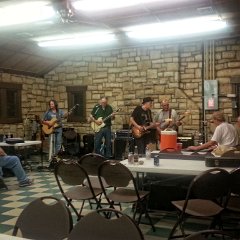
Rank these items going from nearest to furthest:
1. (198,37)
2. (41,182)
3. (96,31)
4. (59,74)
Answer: (41,182) < (96,31) < (198,37) < (59,74)

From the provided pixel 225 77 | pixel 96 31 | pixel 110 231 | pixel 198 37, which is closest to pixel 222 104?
pixel 225 77

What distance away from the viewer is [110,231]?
6.30ft

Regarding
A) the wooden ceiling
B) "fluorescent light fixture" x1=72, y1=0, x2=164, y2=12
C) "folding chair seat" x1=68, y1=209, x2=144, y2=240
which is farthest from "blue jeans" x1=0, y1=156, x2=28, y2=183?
"folding chair seat" x1=68, y1=209, x2=144, y2=240

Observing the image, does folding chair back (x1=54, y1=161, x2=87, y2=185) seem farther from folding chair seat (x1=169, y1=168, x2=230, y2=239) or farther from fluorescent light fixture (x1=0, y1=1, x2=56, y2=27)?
fluorescent light fixture (x1=0, y1=1, x2=56, y2=27)

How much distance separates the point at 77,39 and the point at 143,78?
2.39 m

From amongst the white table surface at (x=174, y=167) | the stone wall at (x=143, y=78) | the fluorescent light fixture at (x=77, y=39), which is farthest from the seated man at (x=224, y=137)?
the stone wall at (x=143, y=78)

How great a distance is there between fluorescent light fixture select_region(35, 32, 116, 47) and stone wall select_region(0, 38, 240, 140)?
1524 millimetres

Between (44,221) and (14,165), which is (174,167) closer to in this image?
(44,221)

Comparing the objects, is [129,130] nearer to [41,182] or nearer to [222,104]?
[222,104]

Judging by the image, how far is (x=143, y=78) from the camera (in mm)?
9664

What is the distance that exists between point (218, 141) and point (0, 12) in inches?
164

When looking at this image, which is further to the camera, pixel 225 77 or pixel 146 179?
pixel 225 77

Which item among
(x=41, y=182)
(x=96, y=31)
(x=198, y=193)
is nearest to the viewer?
(x=198, y=193)

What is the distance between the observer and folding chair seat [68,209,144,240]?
186cm
